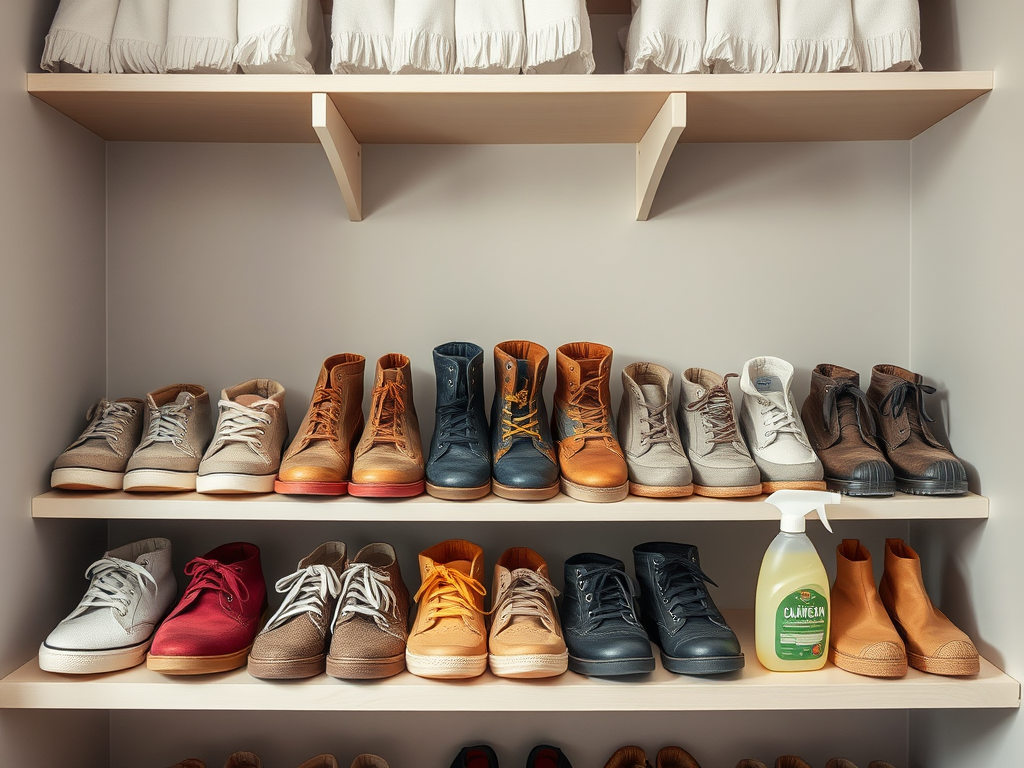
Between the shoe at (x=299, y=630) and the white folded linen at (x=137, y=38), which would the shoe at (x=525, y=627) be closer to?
the shoe at (x=299, y=630)

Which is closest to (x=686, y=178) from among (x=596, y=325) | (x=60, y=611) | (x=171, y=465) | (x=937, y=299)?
(x=596, y=325)

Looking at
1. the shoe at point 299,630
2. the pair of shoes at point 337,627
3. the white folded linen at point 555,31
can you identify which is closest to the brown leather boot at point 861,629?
the pair of shoes at point 337,627

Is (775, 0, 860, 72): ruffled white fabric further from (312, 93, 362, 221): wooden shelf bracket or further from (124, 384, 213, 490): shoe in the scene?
(124, 384, 213, 490): shoe

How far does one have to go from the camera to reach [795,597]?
1227 millimetres

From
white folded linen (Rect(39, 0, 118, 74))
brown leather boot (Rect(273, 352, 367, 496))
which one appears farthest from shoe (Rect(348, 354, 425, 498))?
white folded linen (Rect(39, 0, 118, 74))

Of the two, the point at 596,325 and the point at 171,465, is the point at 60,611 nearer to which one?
Answer: the point at 171,465

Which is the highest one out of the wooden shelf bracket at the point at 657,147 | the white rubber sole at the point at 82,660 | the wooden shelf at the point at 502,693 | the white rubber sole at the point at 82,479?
the wooden shelf bracket at the point at 657,147

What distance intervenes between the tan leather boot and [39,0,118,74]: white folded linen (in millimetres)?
1740

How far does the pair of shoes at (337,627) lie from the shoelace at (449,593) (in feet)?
0.21

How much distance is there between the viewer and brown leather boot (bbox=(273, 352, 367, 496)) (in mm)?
1247

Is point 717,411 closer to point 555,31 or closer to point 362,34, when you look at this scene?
point 555,31

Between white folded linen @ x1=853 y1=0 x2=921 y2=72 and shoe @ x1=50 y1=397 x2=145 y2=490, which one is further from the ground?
white folded linen @ x1=853 y1=0 x2=921 y2=72

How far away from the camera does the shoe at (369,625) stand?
3.86 ft

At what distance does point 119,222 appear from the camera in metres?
1.57
